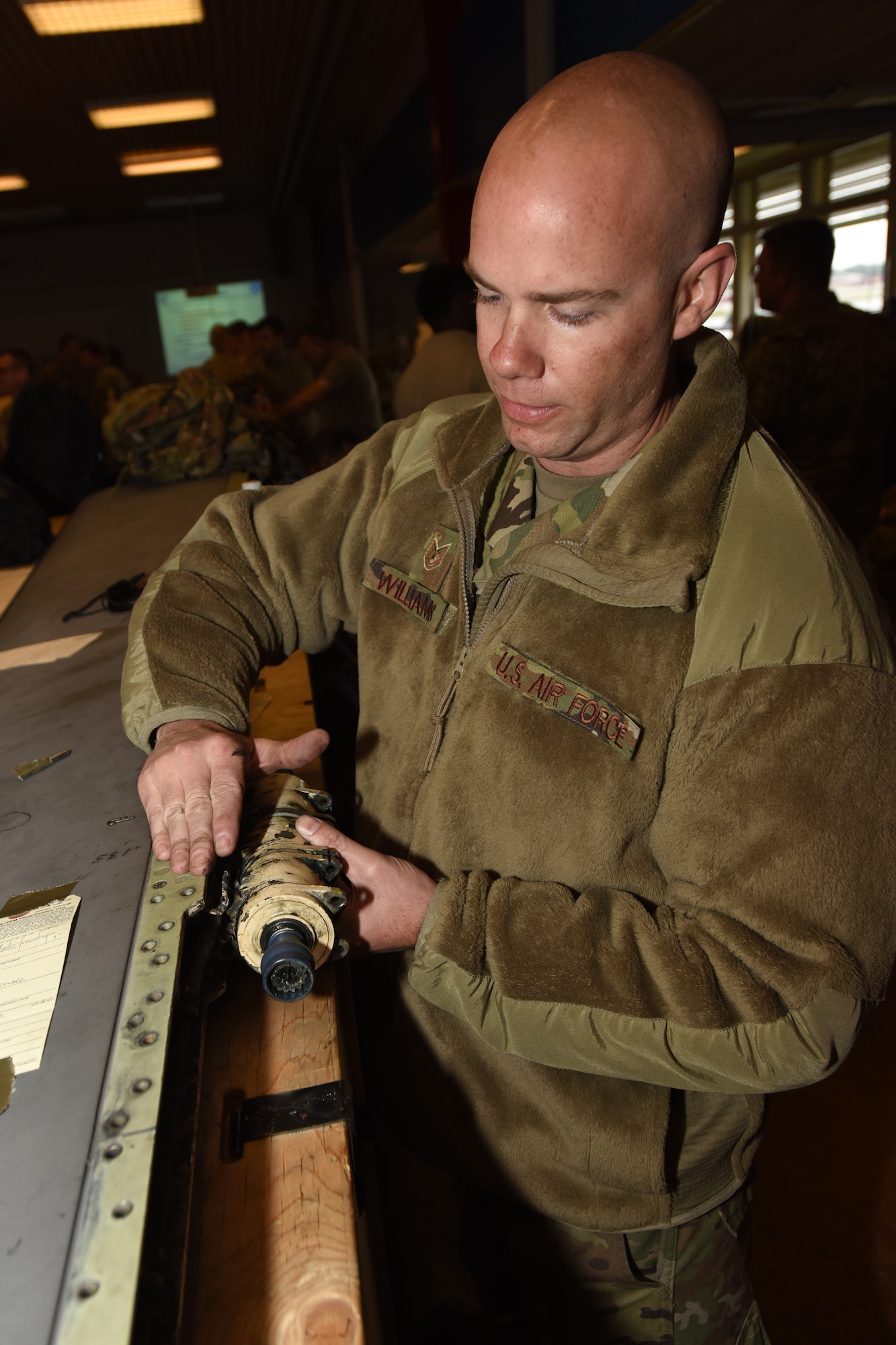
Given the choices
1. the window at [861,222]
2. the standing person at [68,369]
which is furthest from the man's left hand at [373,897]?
the standing person at [68,369]

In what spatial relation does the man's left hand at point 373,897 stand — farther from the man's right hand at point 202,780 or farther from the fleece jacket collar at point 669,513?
the fleece jacket collar at point 669,513

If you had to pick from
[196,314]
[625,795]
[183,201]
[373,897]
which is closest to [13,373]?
[373,897]

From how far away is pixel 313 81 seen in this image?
24.2 feet

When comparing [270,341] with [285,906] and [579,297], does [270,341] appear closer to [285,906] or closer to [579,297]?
[579,297]

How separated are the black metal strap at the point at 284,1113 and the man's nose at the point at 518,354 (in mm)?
738

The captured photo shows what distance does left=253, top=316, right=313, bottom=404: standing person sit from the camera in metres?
5.82

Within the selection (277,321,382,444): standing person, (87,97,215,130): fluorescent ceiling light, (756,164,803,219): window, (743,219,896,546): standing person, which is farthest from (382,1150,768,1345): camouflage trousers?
(87,97,215,130): fluorescent ceiling light

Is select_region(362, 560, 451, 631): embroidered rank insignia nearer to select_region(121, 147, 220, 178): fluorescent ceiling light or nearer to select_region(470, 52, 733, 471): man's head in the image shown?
select_region(470, 52, 733, 471): man's head

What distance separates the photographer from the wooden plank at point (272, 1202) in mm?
657

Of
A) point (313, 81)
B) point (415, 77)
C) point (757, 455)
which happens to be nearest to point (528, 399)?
point (757, 455)

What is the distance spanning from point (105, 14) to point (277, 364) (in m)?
2.04

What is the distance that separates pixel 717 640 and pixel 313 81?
8.26 meters

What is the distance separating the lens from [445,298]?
3.67 meters

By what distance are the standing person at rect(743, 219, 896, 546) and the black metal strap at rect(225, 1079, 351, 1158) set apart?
273cm
